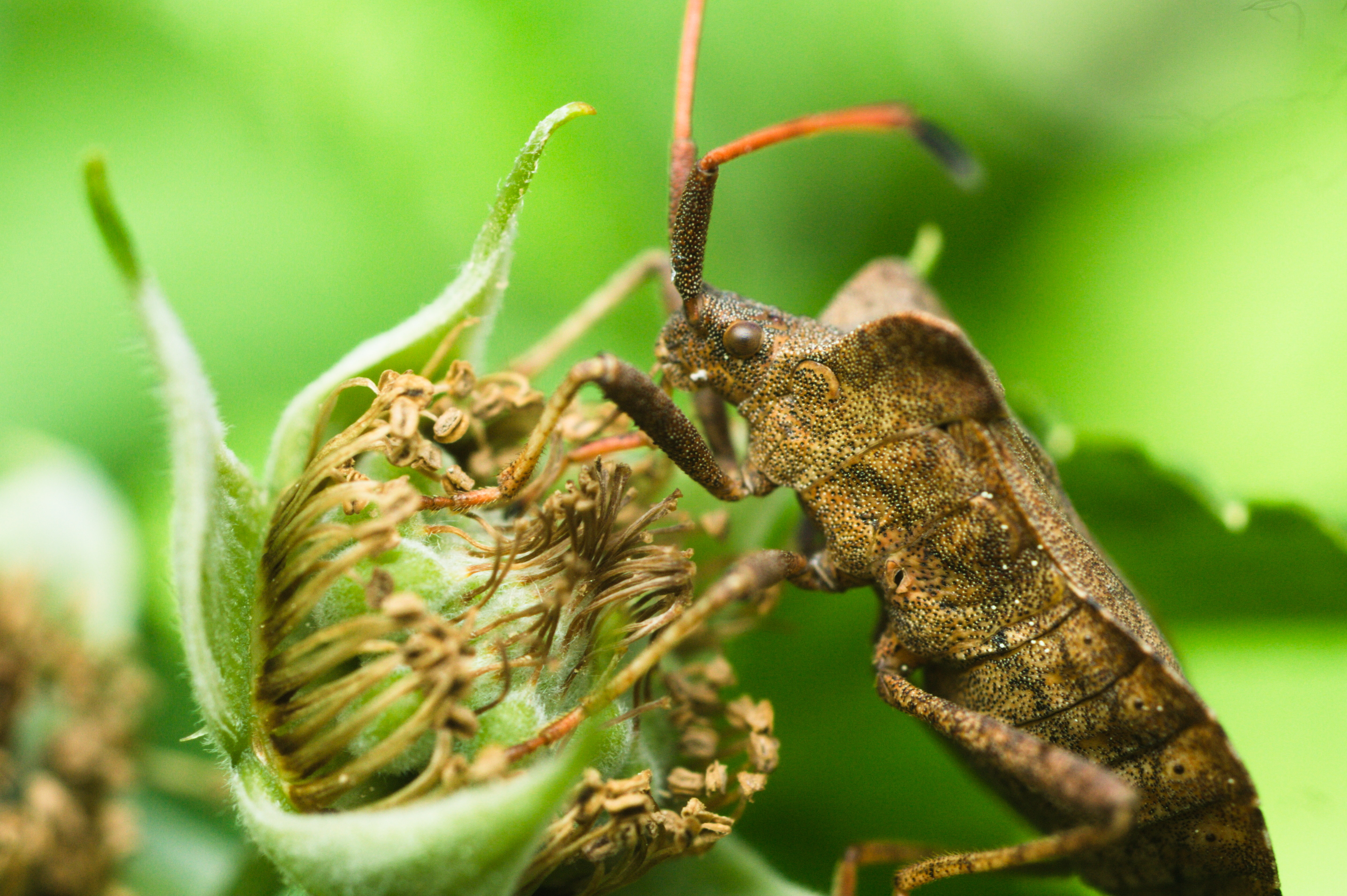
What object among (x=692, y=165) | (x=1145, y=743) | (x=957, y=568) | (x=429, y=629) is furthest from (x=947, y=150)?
(x=429, y=629)

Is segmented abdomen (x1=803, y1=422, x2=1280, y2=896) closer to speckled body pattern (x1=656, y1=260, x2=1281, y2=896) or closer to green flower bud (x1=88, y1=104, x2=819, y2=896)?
speckled body pattern (x1=656, y1=260, x2=1281, y2=896)

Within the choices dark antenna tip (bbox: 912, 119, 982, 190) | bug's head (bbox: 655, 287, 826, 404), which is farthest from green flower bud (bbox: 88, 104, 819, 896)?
dark antenna tip (bbox: 912, 119, 982, 190)

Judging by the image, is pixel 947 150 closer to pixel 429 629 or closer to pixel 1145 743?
pixel 1145 743

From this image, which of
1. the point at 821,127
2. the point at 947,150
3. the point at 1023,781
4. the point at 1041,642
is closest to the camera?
the point at 1023,781

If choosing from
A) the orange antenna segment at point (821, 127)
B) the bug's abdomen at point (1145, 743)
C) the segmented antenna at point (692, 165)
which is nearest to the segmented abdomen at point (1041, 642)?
the bug's abdomen at point (1145, 743)

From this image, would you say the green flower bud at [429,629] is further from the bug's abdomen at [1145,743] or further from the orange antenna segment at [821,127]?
the bug's abdomen at [1145,743]

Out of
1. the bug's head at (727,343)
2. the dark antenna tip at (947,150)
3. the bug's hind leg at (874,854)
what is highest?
the dark antenna tip at (947,150)
